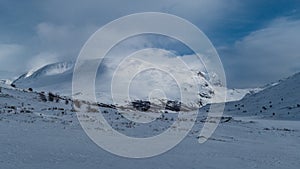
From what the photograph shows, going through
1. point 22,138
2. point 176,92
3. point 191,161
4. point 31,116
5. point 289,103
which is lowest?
point 191,161

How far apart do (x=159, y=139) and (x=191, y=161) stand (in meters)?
5.98

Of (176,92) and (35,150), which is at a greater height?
(176,92)

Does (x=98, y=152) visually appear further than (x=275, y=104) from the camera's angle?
No

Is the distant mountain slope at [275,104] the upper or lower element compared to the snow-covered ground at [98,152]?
upper

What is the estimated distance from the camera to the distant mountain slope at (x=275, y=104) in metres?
51.4

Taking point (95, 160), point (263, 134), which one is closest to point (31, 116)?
point (95, 160)

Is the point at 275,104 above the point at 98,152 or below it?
above

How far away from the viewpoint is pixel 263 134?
26469mm

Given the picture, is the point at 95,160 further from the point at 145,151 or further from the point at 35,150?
the point at 145,151

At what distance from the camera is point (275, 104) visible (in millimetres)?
58188

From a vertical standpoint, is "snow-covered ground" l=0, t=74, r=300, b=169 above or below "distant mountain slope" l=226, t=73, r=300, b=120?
below

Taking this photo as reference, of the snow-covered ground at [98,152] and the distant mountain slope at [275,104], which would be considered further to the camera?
the distant mountain slope at [275,104]

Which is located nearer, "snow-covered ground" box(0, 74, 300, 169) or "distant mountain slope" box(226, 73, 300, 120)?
"snow-covered ground" box(0, 74, 300, 169)

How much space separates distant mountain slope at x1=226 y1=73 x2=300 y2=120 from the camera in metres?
51.4
